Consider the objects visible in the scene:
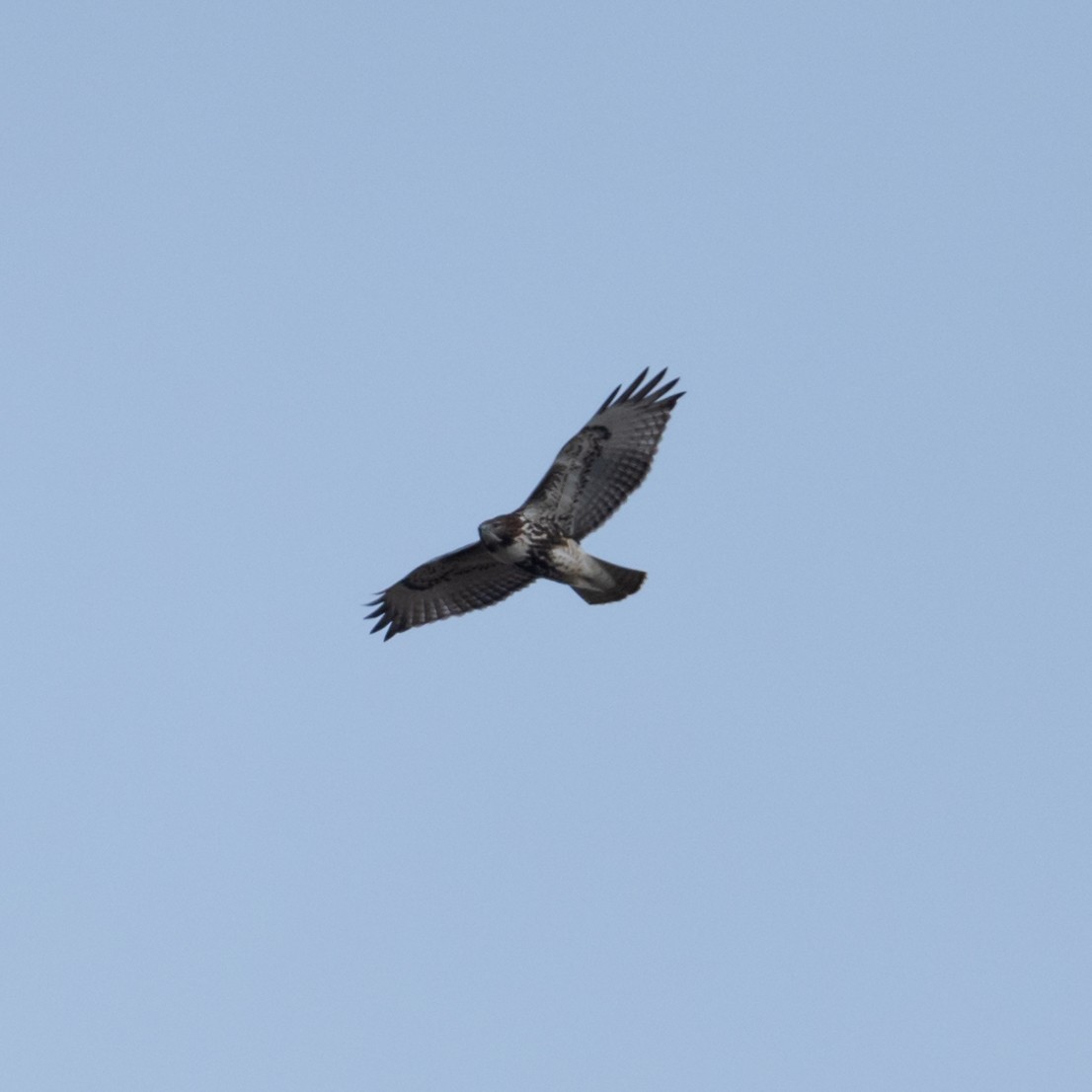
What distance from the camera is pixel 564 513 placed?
16625 mm

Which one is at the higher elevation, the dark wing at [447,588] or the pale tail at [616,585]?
the dark wing at [447,588]

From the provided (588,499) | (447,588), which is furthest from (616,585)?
(447,588)

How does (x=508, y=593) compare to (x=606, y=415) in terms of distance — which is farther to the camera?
(x=508, y=593)

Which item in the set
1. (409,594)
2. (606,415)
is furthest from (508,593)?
(606,415)

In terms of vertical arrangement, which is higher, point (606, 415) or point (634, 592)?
point (606, 415)

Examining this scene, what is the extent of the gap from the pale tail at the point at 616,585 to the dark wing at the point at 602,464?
1.42ft

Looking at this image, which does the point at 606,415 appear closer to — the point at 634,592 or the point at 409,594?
the point at 634,592

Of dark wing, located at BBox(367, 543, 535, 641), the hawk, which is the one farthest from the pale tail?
dark wing, located at BBox(367, 543, 535, 641)

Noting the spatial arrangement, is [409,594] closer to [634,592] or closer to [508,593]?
[508,593]

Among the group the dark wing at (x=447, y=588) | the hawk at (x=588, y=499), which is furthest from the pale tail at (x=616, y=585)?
the dark wing at (x=447, y=588)

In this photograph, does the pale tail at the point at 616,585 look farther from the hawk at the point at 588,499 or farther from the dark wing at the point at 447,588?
the dark wing at the point at 447,588

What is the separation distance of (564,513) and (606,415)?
974 mm

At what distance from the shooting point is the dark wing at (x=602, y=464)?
1656cm

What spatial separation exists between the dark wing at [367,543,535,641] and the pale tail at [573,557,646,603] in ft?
2.75
